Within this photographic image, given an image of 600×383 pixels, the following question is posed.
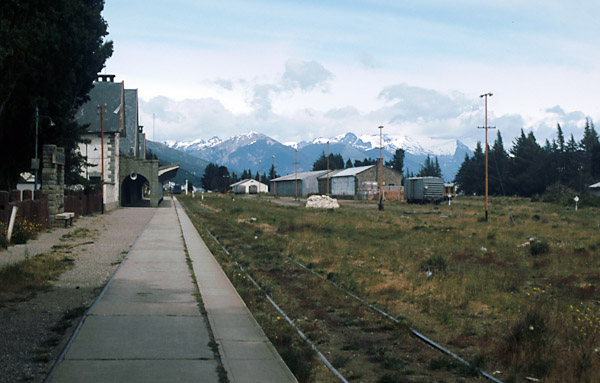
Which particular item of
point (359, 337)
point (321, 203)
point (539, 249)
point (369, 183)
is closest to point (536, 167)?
point (369, 183)

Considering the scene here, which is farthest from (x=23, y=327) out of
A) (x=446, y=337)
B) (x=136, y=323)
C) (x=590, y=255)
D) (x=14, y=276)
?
(x=590, y=255)

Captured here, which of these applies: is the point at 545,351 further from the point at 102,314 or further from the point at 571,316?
the point at 102,314

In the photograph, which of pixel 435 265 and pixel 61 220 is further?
pixel 61 220

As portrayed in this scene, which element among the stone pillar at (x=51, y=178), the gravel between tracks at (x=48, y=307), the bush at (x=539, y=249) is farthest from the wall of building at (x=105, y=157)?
the bush at (x=539, y=249)

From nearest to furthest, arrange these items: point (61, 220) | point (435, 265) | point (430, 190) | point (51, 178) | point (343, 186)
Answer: point (435, 265), point (51, 178), point (61, 220), point (430, 190), point (343, 186)

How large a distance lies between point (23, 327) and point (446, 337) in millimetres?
6726

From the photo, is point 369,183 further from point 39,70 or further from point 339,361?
point 339,361

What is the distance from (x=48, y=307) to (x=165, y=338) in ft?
10.9

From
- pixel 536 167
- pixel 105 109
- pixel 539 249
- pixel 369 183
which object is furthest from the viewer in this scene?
pixel 536 167

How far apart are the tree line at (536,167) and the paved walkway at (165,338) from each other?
9048cm

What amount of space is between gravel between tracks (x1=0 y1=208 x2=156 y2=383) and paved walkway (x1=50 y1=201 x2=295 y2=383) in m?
0.31

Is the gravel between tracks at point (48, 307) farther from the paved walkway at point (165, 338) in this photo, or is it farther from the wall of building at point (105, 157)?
the wall of building at point (105, 157)

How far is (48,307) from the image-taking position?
927 centimetres

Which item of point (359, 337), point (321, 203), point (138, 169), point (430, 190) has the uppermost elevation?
point (138, 169)
